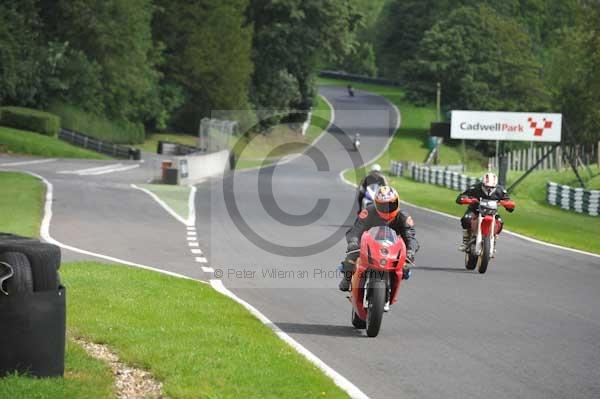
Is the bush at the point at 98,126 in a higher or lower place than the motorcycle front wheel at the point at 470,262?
lower

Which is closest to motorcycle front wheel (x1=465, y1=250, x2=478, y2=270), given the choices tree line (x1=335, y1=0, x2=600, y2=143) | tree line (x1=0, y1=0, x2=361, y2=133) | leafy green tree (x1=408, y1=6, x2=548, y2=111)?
tree line (x1=0, y1=0, x2=361, y2=133)

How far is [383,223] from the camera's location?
1316 centimetres

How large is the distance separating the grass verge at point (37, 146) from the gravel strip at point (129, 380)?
5543 cm

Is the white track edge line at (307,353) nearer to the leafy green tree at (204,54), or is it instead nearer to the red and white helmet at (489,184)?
the red and white helmet at (489,184)

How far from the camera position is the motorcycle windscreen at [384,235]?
12553 mm

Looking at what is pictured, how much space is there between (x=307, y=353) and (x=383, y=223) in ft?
7.77

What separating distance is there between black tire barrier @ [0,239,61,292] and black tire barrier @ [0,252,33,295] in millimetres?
62

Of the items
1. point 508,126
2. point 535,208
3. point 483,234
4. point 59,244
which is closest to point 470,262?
point 483,234

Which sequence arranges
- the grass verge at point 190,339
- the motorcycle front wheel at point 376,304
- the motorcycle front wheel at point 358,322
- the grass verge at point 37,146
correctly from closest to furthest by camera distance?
the grass verge at point 190,339
the motorcycle front wheel at point 376,304
the motorcycle front wheel at point 358,322
the grass verge at point 37,146

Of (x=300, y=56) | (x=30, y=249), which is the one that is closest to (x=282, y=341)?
(x=30, y=249)

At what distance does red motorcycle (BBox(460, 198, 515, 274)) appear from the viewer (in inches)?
787

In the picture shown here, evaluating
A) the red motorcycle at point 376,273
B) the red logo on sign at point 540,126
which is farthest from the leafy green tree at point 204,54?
the red motorcycle at point 376,273

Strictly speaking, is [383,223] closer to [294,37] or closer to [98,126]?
[98,126]

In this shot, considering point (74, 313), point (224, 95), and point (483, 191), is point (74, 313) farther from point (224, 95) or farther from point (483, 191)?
point (224, 95)
